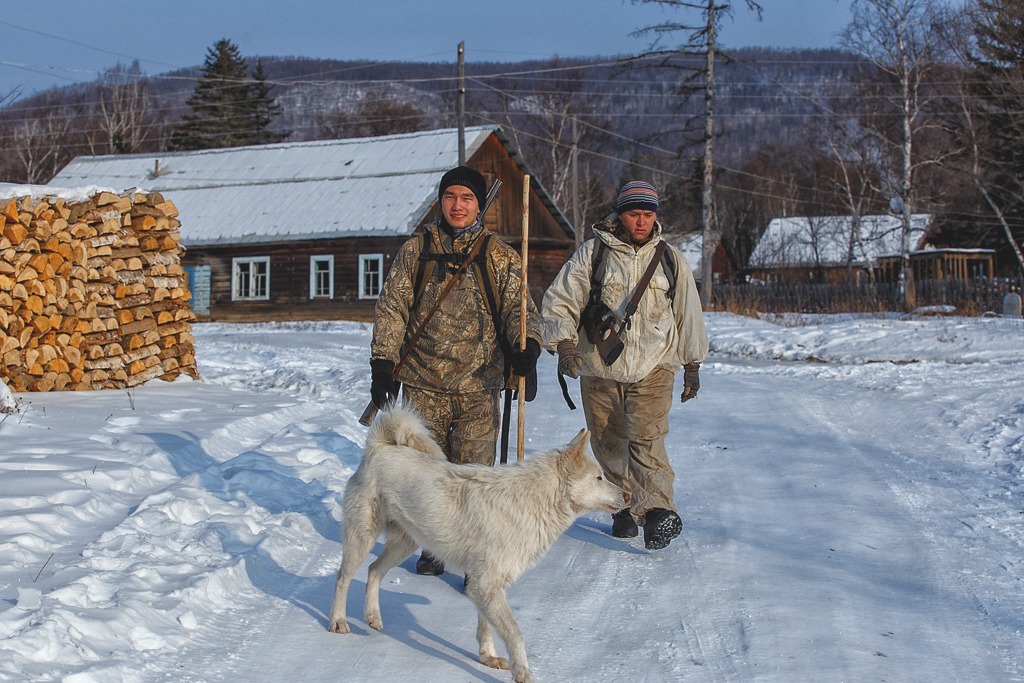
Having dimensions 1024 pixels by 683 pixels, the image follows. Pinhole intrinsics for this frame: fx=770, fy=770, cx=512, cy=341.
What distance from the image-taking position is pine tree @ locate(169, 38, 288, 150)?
2259 inches

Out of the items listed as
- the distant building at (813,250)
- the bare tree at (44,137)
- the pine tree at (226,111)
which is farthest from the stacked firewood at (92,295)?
the pine tree at (226,111)

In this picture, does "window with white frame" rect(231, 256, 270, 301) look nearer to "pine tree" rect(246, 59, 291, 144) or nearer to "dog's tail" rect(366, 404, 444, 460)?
"dog's tail" rect(366, 404, 444, 460)

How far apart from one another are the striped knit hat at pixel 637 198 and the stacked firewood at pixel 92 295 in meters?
7.03

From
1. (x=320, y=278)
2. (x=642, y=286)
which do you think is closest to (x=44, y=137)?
(x=320, y=278)

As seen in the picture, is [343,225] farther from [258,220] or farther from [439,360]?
[439,360]

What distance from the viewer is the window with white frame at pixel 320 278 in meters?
29.9

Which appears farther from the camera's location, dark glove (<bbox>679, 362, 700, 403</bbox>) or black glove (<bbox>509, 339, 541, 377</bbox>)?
dark glove (<bbox>679, 362, 700, 403</bbox>)

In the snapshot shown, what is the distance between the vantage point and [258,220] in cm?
3097

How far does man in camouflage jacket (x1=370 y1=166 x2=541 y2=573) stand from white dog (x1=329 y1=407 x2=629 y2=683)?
548 mm

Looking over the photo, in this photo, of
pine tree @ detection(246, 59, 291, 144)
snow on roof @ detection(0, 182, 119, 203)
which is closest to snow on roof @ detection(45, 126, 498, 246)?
snow on roof @ detection(0, 182, 119, 203)

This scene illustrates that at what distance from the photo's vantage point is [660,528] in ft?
15.8

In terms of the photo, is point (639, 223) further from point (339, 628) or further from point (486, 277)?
point (339, 628)

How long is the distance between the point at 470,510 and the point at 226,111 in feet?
206

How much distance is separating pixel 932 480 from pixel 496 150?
26.2 meters
